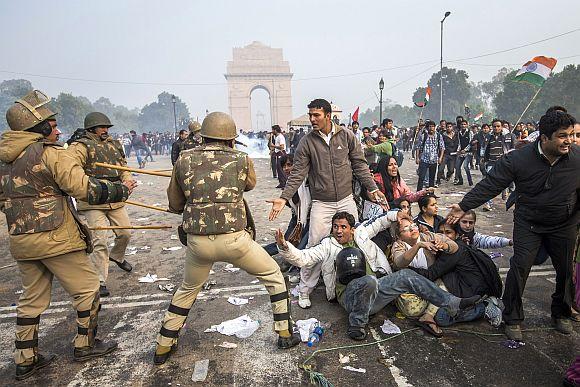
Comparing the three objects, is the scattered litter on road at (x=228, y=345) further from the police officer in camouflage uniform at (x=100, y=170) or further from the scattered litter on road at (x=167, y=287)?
the police officer in camouflage uniform at (x=100, y=170)

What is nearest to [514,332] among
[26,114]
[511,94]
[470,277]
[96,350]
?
[470,277]

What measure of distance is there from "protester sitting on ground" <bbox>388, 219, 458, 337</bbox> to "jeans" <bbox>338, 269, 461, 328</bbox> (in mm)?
134

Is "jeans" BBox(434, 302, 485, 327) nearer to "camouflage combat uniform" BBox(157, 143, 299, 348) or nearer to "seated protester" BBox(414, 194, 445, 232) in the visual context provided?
"seated protester" BBox(414, 194, 445, 232)

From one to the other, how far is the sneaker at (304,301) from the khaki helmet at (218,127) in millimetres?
1921

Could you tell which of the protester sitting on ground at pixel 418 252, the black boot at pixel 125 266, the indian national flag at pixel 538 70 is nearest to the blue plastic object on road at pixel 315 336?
the protester sitting on ground at pixel 418 252

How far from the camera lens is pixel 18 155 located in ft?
8.85

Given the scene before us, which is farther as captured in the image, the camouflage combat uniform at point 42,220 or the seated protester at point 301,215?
the seated protester at point 301,215

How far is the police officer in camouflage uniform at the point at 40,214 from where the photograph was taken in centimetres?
270

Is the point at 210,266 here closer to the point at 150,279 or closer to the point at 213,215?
the point at 213,215

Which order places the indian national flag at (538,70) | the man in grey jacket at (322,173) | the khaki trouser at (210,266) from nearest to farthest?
the khaki trouser at (210,266) < the man in grey jacket at (322,173) < the indian national flag at (538,70)

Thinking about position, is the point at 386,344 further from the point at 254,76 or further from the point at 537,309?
the point at 254,76

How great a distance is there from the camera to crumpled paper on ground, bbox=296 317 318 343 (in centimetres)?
333

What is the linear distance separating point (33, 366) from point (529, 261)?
13.4ft

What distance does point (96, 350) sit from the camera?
312cm
